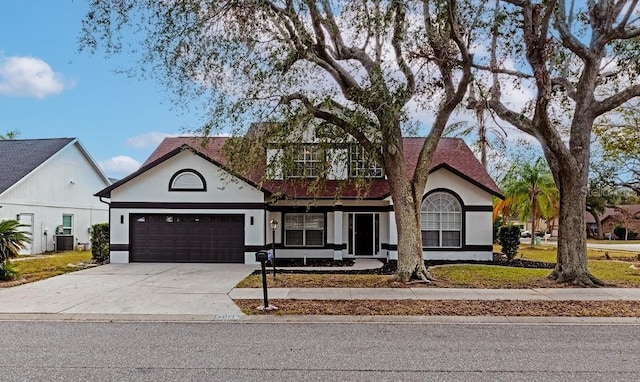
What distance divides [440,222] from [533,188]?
41.5 feet

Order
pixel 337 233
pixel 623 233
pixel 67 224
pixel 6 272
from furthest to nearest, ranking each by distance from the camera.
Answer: pixel 623 233 → pixel 67 224 → pixel 337 233 → pixel 6 272

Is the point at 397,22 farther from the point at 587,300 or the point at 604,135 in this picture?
the point at 604,135

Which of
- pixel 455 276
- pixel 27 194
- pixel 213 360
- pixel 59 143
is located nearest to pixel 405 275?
pixel 455 276

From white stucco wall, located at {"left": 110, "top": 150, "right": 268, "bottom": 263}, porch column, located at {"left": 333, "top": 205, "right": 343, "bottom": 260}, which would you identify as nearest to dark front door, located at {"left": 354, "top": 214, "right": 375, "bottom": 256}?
porch column, located at {"left": 333, "top": 205, "right": 343, "bottom": 260}

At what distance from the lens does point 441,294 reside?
11.9 meters

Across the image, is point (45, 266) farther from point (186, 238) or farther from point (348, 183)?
point (348, 183)

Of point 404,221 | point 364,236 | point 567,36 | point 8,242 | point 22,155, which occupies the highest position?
point 567,36

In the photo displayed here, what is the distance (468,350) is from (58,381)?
18.2ft

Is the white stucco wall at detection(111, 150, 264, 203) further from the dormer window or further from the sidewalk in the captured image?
the sidewalk

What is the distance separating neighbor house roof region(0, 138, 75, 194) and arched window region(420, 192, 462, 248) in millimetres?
19666

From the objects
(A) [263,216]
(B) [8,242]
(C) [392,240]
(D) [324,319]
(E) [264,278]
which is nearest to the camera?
(D) [324,319]

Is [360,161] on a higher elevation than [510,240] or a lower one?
higher

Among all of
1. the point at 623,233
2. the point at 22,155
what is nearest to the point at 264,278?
the point at 22,155

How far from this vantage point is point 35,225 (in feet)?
82.3
